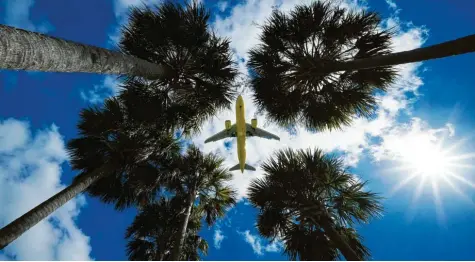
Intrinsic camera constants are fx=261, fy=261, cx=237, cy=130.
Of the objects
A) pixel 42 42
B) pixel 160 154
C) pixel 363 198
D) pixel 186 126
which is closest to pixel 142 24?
pixel 186 126

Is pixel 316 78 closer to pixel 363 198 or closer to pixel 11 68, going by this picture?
pixel 363 198

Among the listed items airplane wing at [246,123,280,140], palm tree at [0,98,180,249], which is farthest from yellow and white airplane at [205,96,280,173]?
palm tree at [0,98,180,249]

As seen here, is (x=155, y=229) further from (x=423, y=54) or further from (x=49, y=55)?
(x=423, y=54)

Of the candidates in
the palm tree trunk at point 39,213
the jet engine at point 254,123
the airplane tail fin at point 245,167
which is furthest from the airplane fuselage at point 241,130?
the palm tree trunk at point 39,213

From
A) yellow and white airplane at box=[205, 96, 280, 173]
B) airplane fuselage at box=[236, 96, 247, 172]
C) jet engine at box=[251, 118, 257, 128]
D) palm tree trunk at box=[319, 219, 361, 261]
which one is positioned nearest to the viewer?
palm tree trunk at box=[319, 219, 361, 261]

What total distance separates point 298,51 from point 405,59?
2905mm

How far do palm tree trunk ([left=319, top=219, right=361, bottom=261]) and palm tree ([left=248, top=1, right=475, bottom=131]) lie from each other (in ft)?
9.50

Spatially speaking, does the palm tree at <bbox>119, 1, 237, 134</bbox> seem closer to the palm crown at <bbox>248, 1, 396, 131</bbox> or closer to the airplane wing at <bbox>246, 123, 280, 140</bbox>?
the palm crown at <bbox>248, 1, 396, 131</bbox>

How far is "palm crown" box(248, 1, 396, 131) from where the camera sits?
23.3 feet

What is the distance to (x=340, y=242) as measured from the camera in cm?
605

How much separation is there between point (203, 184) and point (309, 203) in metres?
4.95

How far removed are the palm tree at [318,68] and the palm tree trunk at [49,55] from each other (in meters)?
4.49

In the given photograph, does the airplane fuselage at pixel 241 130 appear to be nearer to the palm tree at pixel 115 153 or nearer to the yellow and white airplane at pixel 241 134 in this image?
the yellow and white airplane at pixel 241 134

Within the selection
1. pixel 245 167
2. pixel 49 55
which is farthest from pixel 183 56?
pixel 245 167
